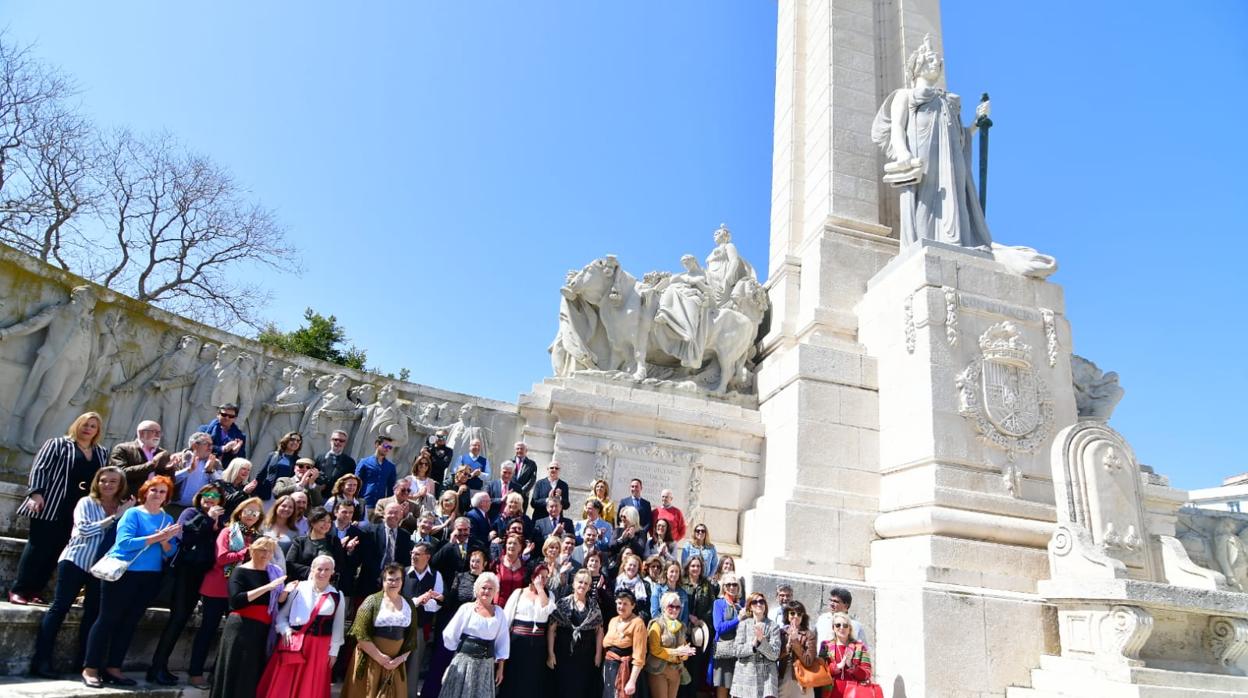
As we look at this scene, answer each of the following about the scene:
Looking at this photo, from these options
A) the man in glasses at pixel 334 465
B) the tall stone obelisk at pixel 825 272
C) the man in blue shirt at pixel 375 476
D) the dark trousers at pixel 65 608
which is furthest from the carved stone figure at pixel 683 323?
the dark trousers at pixel 65 608

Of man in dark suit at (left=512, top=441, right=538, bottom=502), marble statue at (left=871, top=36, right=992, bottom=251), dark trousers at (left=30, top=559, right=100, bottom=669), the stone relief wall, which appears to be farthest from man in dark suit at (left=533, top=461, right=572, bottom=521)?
marble statue at (left=871, top=36, right=992, bottom=251)

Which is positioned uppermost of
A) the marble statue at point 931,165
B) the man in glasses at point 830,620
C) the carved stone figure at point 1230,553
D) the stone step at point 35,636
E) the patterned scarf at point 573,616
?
the marble statue at point 931,165

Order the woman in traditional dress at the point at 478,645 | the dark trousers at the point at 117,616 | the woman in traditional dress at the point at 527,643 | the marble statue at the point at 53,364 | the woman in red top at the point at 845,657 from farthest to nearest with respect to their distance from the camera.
→ the marble statue at the point at 53,364 < the woman in red top at the point at 845,657 < the woman in traditional dress at the point at 527,643 < the woman in traditional dress at the point at 478,645 < the dark trousers at the point at 117,616

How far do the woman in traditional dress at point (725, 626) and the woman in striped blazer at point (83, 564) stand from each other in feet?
15.4

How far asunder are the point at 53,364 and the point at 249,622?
535cm

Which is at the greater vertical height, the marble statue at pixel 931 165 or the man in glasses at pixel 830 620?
the marble statue at pixel 931 165

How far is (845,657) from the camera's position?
646 cm

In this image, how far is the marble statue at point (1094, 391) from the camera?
11.1 m

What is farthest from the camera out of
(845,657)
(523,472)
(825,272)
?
(825,272)

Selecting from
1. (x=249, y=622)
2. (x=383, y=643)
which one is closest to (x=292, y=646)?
(x=249, y=622)

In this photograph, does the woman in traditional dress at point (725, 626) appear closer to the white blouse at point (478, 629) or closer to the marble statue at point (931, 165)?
the white blouse at point (478, 629)

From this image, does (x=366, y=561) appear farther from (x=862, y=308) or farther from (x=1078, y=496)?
(x=862, y=308)

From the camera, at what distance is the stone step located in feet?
17.3

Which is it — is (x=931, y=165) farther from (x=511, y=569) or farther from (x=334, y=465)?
(x=334, y=465)
